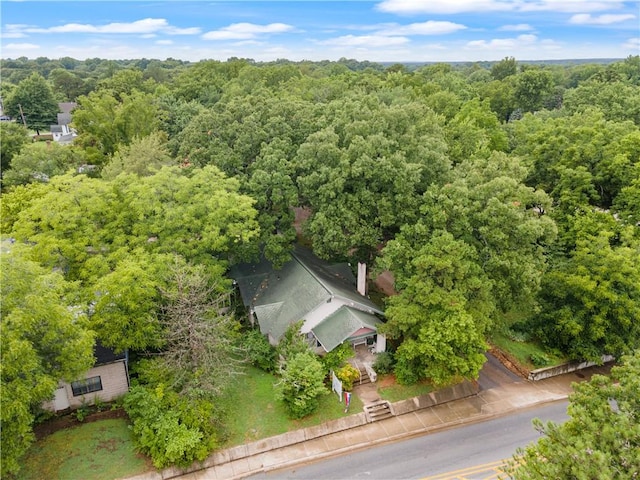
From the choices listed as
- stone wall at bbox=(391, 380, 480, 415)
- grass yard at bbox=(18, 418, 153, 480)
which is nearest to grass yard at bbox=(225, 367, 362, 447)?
stone wall at bbox=(391, 380, 480, 415)

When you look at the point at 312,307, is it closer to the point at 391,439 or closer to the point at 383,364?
the point at 383,364

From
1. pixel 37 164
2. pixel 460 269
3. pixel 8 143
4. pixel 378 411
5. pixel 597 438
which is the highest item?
pixel 8 143

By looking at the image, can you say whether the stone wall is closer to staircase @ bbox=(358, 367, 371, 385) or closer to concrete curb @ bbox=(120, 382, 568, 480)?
concrete curb @ bbox=(120, 382, 568, 480)

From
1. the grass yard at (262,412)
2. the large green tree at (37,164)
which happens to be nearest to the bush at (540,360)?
the grass yard at (262,412)

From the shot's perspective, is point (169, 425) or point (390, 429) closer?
point (169, 425)

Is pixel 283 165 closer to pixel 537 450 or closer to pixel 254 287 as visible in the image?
pixel 254 287

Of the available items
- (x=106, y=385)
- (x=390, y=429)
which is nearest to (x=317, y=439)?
(x=390, y=429)
